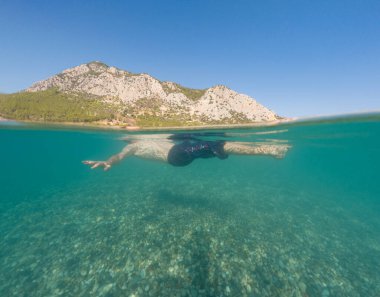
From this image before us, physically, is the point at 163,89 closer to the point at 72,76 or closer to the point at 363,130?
the point at 72,76

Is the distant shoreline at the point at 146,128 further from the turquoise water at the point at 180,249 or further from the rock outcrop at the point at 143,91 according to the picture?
the rock outcrop at the point at 143,91

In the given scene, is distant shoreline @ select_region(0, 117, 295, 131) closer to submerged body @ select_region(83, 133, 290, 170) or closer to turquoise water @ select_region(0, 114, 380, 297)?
submerged body @ select_region(83, 133, 290, 170)

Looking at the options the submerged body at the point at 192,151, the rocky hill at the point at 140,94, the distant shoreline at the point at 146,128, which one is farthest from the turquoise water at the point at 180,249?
the rocky hill at the point at 140,94

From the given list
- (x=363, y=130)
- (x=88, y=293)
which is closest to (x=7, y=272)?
(x=88, y=293)

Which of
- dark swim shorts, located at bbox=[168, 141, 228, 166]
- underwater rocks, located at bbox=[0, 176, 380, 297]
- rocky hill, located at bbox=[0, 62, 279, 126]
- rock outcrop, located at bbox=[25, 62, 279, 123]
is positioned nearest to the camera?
underwater rocks, located at bbox=[0, 176, 380, 297]

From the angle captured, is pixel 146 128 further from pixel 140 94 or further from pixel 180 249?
pixel 140 94

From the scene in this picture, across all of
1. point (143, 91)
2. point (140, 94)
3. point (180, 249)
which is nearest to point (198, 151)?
point (180, 249)

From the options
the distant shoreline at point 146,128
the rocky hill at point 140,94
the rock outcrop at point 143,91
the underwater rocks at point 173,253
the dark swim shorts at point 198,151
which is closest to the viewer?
the underwater rocks at point 173,253

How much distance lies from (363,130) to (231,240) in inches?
879

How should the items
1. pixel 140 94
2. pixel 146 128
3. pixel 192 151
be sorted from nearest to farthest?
pixel 192 151 → pixel 146 128 → pixel 140 94

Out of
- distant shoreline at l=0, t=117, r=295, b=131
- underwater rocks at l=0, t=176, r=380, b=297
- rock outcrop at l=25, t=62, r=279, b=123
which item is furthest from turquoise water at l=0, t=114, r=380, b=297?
rock outcrop at l=25, t=62, r=279, b=123

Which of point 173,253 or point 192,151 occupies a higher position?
point 192,151

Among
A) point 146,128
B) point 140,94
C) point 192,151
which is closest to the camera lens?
point 192,151

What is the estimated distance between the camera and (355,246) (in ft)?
35.3
